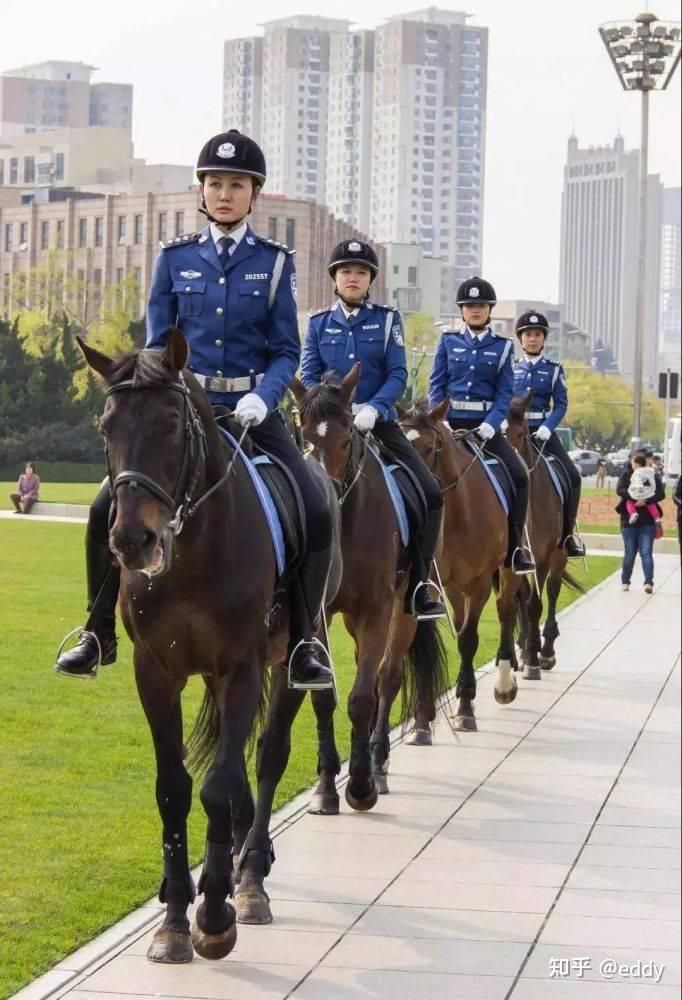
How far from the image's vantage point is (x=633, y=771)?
1070cm

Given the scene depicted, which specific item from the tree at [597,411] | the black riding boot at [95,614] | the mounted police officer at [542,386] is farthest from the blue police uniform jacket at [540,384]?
the tree at [597,411]

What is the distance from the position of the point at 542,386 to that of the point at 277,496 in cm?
968

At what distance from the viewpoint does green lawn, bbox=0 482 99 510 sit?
4741 cm

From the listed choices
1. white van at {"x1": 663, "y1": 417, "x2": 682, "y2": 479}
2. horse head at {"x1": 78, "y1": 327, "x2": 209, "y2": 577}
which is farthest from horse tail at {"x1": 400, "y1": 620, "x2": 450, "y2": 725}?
white van at {"x1": 663, "y1": 417, "x2": 682, "y2": 479}

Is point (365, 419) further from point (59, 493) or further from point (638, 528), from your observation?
point (59, 493)

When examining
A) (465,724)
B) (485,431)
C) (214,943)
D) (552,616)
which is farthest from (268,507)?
(552,616)

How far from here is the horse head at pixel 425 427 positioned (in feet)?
37.2

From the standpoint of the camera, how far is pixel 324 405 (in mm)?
8828

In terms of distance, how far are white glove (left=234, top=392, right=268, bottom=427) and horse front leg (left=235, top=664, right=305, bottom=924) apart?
1445 mm

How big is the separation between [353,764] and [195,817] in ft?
3.02

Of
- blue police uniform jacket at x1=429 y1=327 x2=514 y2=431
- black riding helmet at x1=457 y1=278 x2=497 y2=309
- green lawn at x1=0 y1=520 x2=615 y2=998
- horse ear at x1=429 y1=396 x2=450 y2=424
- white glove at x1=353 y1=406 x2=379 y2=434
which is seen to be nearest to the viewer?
green lawn at x1=0 y1=520 x2=615 y2=998

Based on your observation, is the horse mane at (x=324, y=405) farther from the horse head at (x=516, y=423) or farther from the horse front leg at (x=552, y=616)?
the horse front leg at (x=552, y=616)

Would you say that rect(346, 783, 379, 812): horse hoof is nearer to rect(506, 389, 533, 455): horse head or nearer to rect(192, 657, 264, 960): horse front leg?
rect(192, 657, 264, 960): horse front leg

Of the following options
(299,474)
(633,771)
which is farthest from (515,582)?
(299,474)
